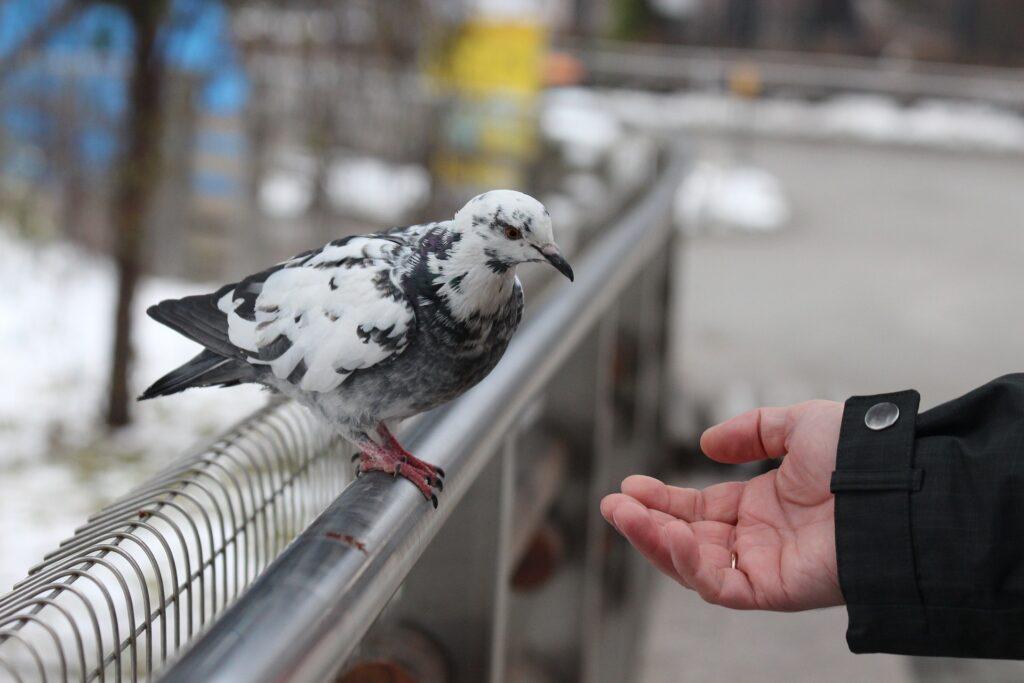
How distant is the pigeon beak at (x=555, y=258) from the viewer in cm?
103

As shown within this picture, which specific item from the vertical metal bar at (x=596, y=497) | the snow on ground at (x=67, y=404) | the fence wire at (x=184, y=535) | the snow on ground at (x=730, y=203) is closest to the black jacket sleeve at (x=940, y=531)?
the fence wire at (x=184, y=535)

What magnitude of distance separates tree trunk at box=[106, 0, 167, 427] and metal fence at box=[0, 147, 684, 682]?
2156 millimetres

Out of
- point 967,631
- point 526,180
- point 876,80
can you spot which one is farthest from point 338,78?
point 876,80

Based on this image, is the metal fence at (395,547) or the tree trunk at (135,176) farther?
the tree trunk at (135,176)

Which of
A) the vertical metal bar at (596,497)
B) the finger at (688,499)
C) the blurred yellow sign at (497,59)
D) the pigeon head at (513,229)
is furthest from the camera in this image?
the blurred yellow sign at (497,59)

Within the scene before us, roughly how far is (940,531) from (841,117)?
14.2 metres

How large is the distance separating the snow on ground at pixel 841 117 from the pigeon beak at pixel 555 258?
1211 cm

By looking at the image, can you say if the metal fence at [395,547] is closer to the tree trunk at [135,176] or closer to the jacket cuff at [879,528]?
the jacket cuff at [879,528]

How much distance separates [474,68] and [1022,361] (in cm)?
329

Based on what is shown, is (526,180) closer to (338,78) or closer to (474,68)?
(474,68)

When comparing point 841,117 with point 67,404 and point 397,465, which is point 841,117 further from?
point 397,465

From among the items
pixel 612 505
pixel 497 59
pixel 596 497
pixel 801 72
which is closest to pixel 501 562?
pixel 612 505

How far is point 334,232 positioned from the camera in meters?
5.02

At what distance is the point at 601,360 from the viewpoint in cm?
228
